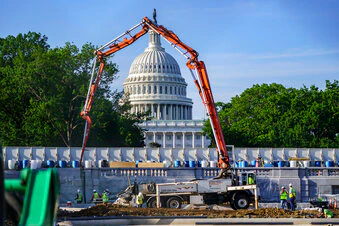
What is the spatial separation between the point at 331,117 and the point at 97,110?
3782 cm

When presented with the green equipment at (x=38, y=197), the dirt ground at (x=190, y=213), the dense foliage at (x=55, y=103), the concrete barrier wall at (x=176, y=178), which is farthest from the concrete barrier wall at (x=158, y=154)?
the green equipment at (x=38, y=197)

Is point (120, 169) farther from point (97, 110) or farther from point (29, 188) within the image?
point (29, 188)

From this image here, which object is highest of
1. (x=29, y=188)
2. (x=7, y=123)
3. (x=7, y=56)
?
(x=7, y=56)

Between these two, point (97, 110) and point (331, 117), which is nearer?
point (97, 110)

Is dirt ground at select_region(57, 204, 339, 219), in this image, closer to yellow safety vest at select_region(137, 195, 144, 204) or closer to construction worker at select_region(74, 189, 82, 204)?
yellow safety vest at select_region(137, 195, 144, 204)

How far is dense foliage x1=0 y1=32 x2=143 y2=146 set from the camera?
261ft

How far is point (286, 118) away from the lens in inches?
4067

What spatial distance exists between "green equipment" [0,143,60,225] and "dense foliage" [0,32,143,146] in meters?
75.6

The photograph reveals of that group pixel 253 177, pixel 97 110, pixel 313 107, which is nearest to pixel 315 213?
pixel 253 177

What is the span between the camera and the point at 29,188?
2.81 meters

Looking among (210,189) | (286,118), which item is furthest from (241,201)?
(286,118)

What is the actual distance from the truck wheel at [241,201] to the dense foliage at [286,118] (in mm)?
57581

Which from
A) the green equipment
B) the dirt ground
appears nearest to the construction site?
the dirt ground

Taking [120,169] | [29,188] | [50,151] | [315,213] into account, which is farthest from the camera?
[50,151]
